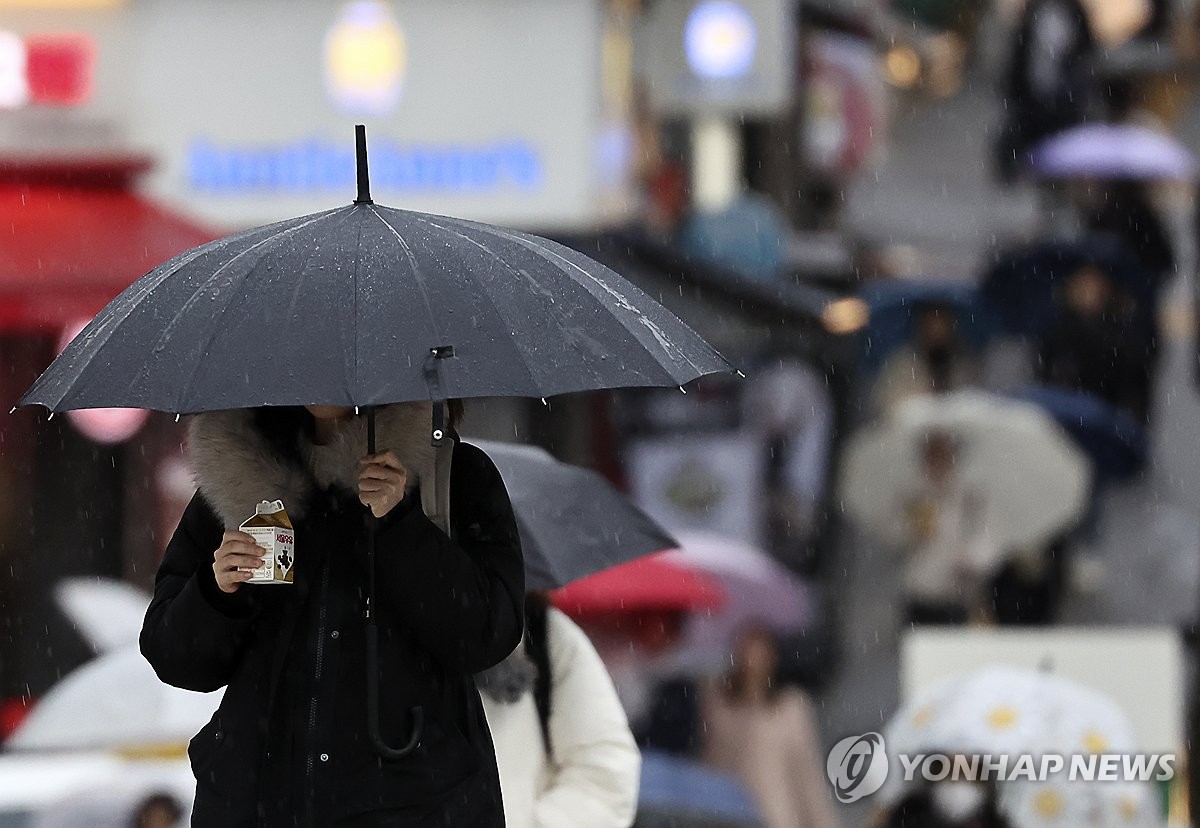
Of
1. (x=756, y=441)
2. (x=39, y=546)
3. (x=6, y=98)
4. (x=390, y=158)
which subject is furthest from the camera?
(x=390, y=158)

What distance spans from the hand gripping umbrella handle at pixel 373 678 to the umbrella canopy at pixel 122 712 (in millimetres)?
2487

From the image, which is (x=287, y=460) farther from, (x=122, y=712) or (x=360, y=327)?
(x=122, y=712)

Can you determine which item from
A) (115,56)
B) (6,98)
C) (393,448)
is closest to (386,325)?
(393,448)

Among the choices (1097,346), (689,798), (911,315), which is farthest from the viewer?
(911,315)

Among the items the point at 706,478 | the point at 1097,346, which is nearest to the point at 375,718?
the point at 706,478

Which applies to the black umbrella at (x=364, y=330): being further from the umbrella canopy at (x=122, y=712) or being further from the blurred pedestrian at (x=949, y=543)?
the blurred pedestrian at (x=949, y=543)

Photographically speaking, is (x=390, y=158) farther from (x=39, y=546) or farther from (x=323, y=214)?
(x=323, y=214)

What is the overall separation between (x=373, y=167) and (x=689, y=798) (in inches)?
295

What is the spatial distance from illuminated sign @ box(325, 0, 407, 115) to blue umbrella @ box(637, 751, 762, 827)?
718 cm

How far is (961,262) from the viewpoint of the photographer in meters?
20.5

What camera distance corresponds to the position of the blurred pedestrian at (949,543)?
12.8 meters

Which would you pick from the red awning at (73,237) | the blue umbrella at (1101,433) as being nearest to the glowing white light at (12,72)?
the red awning at (73,237)

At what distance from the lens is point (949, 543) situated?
12773 millimetres

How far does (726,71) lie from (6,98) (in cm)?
722
